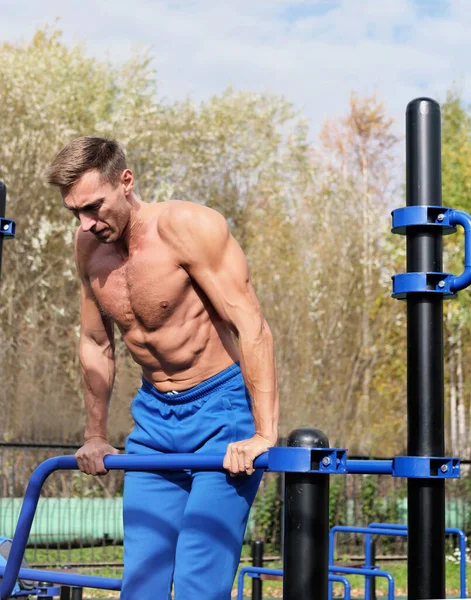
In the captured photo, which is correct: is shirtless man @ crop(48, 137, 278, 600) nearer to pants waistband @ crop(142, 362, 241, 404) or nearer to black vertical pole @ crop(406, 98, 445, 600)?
pants waistband @ crop(142, 362, 241, 404)

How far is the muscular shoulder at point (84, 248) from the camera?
3316 millimetres

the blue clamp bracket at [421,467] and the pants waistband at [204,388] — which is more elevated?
the pants waistband at [204,388]

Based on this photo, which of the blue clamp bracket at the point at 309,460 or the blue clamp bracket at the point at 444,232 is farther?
the blue clamp bracket at the point at 444,232

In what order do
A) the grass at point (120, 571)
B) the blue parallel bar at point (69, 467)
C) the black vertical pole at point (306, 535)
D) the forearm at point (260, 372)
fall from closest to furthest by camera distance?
the black vertical pole at point (306, 535) → the blue parallel bar at point (69, 467) → the forearm at point (260, 372) → the grass at point (120, 571)

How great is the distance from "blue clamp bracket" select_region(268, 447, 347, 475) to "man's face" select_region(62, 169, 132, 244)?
964mm

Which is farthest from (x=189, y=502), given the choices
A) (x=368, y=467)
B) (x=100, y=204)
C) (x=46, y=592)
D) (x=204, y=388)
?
(x=46, y=592)

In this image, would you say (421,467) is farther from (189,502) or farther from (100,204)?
(100,204)

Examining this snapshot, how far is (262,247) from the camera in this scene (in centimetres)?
1859

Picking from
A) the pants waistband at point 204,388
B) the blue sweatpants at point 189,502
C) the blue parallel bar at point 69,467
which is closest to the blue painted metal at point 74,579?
the blue parallel bar at point 69,467

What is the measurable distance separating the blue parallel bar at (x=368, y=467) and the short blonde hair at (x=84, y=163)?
1030mm

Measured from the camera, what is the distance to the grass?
31.7 feet

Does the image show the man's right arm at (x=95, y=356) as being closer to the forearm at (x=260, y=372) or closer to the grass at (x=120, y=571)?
the forearm at (x=260, y=372)

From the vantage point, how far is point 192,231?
303 centimetres

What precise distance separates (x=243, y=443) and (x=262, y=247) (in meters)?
16.0
